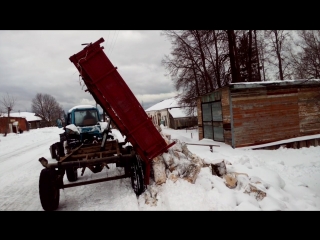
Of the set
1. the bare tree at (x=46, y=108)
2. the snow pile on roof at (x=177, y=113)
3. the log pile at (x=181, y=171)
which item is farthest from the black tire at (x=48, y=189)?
the bare tree at (x=46, y=108)

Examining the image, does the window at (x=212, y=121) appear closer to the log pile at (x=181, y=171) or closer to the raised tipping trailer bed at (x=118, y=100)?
the log pile at (x=181, y=171)

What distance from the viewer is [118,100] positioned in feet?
16.8

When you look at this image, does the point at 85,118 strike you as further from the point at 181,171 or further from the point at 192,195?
the point at 192,195

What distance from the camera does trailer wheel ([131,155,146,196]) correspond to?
5.30 m

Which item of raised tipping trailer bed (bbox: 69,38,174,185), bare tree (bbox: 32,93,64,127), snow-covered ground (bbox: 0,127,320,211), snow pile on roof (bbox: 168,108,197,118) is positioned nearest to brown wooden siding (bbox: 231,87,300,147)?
snow-covered ground (bbox: 0,127,320,211)

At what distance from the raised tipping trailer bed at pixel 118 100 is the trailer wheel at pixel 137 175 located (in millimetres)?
278

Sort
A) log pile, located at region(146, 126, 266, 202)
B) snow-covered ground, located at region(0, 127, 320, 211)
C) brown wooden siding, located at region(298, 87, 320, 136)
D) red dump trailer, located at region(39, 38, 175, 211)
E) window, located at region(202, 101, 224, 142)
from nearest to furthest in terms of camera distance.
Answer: snow-covered ground, located at region(0, 127, 320, 211) → red dump trailer, located at region(39, 38, 175, 211) → log pile, located at region(146, 126, 266, 202) → window, located at region(202, 101, 224, 142) → brown wooden siding, located at region(298, 87, 320, 136)

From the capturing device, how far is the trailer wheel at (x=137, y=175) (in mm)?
5301

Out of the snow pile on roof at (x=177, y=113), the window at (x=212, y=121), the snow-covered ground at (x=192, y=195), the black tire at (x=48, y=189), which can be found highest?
the snow pile on roof at (x=177, y=113)

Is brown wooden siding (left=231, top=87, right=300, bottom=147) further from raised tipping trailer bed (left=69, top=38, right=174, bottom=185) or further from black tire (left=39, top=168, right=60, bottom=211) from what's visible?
black tire (left=39, top=168, right=60, bottom=211)

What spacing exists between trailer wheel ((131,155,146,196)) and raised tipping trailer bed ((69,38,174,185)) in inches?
10.9

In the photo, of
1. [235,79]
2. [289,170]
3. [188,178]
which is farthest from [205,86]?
[188,178]

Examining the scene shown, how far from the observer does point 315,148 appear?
39.6 ft

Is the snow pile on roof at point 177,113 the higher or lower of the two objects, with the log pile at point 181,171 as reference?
higher
